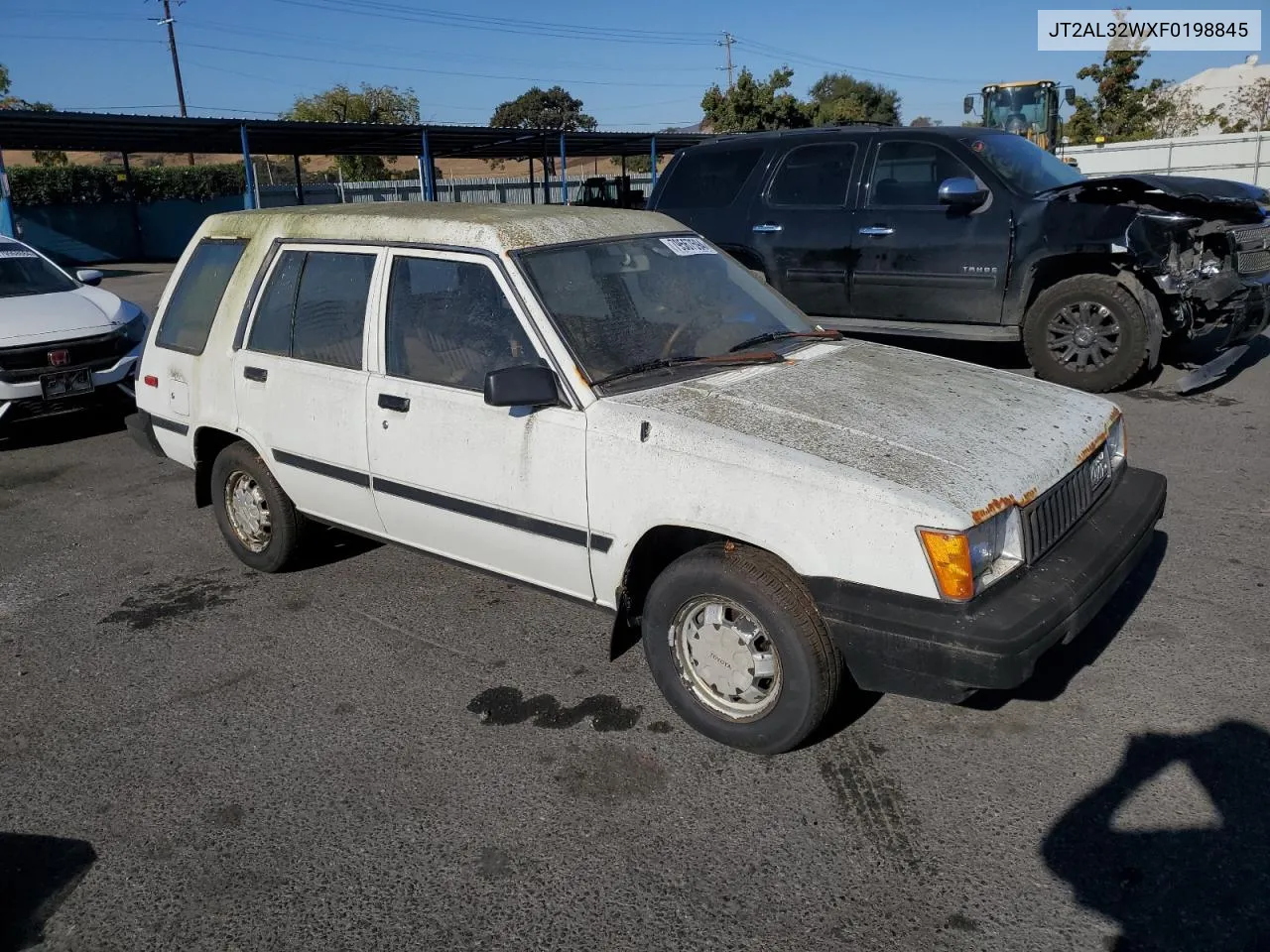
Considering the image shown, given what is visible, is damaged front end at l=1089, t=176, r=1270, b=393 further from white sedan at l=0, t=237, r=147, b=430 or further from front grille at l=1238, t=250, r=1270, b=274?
white sedan at l=0, t=237, r=147, b=430

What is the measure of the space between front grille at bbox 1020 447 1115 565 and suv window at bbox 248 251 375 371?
8.65ft

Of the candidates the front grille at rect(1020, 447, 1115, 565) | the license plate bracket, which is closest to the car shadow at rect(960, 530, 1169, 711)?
the front grille at rect(1020, 447, 1115, 565)

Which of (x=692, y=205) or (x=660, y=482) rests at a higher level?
(x=692, y=205)

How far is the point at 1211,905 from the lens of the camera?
2.50m

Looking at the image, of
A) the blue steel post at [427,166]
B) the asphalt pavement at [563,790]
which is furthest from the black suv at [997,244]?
the blue steel post at [427,166]

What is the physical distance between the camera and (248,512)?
490 cm

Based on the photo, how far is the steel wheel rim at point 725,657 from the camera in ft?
10.3

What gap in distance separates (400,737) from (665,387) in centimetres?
154

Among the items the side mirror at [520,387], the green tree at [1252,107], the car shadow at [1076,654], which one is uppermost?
the green tree at [1252,107]

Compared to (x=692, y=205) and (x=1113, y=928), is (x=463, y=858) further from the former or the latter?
(x=692, y=205)

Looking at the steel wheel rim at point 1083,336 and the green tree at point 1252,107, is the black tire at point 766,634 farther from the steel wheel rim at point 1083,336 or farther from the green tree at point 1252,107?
the green tree at point 1252,107

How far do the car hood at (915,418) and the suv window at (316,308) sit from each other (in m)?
1.40

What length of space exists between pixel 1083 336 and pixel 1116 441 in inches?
161

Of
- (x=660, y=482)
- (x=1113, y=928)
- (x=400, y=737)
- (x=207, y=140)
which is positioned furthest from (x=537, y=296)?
(x=207, y=140)
